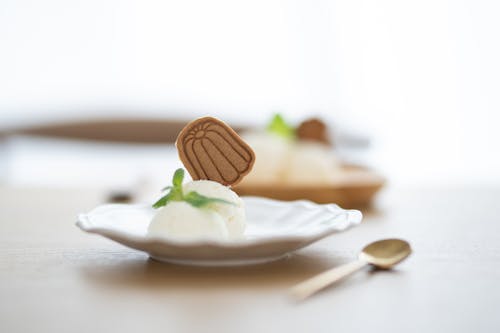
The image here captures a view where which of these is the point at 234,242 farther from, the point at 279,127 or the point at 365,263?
the point at 279,127

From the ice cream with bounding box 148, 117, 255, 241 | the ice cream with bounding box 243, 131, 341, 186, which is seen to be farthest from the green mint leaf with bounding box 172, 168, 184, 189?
the ice cream with bounding box 243, 131, 341, 186

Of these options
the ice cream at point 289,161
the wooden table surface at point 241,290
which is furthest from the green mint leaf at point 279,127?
the wooden table surface at point 241,290

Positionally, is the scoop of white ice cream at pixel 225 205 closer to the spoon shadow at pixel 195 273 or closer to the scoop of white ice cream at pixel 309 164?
the spoon shadow at pixel 195 273

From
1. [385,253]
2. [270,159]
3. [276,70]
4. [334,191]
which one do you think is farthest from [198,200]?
→ [276,70]

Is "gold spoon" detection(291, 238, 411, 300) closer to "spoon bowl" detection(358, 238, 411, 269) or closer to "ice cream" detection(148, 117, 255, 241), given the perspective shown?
"spoon bowl" detection(358, 238, 411, 269)

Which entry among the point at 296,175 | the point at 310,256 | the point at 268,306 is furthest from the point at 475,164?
the point at 268,306
